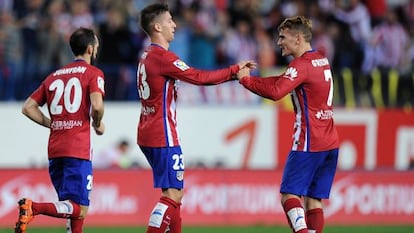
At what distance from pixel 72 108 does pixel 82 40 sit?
700mm

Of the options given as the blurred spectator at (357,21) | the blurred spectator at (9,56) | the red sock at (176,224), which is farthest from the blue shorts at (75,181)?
the blurred spectator at (357,21)

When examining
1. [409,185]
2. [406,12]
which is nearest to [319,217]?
[409,185]

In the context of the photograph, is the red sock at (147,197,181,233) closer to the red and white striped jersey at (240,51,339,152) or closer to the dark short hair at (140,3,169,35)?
the red and white striped jersey at (240,51,339,152)

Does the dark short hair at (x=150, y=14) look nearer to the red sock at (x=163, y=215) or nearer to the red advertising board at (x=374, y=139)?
the red sock at (x=163, y=215)

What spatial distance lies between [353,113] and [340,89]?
2.03ft

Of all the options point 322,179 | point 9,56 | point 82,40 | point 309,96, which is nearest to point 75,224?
point 82,40

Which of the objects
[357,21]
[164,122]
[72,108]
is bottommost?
[164,122]

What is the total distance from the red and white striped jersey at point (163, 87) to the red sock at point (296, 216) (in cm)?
133

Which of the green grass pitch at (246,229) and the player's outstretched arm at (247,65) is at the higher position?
the player's outstretched arm at (247,65)

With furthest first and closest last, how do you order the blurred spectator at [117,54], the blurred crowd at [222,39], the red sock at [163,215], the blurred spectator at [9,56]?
the blurred spectator at [117,54], the blurred crowd at [222,39], the blurred spectator at [9,56], the red sock at [163,215]

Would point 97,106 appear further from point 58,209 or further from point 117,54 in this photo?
point 117,54

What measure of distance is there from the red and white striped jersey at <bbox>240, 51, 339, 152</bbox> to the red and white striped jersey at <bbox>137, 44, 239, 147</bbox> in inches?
17.0

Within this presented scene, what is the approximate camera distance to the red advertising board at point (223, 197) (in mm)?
17750

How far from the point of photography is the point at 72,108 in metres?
12.2
